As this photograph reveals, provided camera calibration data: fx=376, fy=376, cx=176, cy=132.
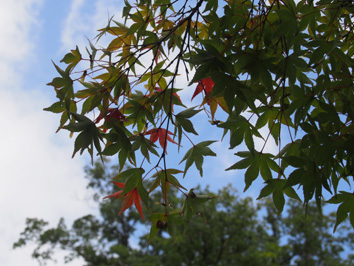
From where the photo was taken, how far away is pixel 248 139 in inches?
33.6

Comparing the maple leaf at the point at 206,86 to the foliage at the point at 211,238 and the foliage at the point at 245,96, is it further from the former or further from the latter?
the foliage at the point at 211,238

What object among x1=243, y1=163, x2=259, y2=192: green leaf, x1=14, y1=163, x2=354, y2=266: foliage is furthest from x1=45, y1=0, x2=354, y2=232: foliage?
x1=14, y1=163, x2=354, y2=266: foliage

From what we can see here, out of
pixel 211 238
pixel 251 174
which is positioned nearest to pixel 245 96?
pixel 251 174

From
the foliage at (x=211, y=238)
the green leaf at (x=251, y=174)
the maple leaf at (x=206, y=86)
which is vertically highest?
the foliage at (x=211, y=238)

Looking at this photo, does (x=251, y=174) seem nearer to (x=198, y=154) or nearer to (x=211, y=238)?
(x=198, y=154)

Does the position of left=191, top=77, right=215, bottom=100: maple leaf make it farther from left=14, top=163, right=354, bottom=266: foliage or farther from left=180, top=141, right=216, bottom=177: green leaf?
left=14, top=163, right=354, bottom=266: foliage

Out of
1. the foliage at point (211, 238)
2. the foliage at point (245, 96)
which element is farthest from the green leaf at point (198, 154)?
the foliage at point (211, 238)

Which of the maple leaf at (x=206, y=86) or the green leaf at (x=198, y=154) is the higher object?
the maple leaf at (x=206, y=86)

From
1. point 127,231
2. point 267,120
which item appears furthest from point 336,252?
point 267,120

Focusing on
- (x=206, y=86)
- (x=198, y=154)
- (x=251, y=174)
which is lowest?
(x=251, y=174)

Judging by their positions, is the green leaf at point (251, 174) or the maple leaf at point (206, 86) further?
the maple leaf at point (206, 86)

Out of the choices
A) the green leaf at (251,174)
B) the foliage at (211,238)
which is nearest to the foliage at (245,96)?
the green leaf at (251,174)

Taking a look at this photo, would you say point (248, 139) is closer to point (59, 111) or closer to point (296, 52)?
point (296, 52)

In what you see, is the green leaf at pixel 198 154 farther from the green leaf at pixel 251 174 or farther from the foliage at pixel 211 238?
the foliage at pixel 211 238
